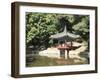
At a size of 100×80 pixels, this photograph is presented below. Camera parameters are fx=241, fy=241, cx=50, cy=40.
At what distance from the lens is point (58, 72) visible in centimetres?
206

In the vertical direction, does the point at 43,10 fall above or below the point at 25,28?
above

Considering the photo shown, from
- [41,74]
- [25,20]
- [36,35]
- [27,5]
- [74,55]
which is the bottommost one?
[41,74]

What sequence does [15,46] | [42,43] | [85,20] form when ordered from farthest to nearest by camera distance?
1. [85,20]
2. [42,43]
3. [15,46]

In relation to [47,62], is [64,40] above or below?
above

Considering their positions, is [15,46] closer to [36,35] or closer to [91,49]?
[36,35]

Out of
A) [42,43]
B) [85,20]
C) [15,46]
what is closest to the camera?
[15,46]

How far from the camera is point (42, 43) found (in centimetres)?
201

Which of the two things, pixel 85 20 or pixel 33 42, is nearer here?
pixel 33 42

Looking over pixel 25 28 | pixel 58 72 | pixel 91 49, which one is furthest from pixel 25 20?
pixel 91 49

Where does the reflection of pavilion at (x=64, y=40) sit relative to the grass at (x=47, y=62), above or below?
above

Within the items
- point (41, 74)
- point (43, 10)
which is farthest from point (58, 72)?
point (43, 10)

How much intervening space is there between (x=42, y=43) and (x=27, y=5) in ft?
1.10

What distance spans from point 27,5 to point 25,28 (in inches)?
7.3

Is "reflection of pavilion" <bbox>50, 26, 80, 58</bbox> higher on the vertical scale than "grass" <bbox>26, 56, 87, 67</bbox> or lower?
higher
